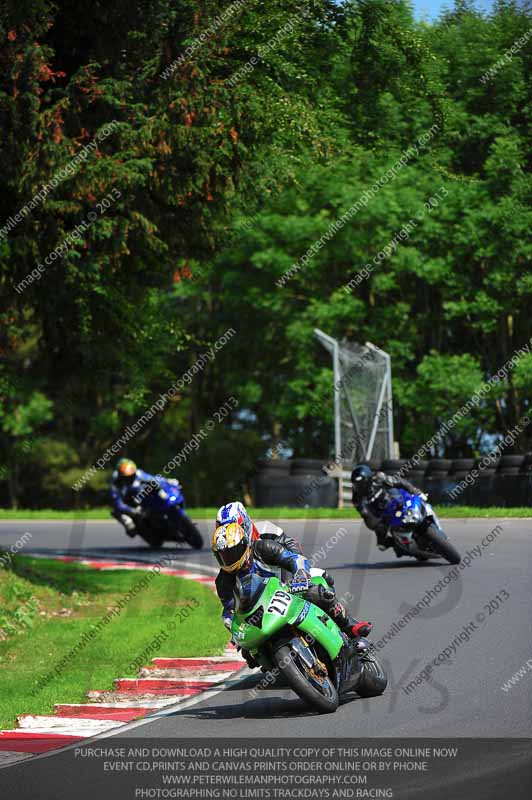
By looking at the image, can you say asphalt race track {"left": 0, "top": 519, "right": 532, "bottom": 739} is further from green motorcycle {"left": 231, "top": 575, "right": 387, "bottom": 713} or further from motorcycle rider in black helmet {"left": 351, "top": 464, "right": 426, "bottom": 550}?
motorcycle rider in black helmet {"left": 351, "top": 464, "right": 426, "bottom": 550}

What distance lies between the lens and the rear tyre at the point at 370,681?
8289 mm

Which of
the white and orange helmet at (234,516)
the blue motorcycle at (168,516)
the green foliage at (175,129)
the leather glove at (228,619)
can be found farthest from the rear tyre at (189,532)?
the white and orange helmet at (234,516)

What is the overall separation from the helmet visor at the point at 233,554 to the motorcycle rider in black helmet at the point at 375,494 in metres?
8.00

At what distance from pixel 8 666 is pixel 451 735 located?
5.90m

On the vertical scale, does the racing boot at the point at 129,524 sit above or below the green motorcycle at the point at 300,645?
below

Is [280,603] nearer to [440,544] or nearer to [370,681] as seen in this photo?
[370,681]

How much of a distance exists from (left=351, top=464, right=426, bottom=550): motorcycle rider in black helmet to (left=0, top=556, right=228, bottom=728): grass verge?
236 cm

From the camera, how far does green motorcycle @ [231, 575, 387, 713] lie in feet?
25.5

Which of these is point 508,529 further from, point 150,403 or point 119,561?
point 150,403

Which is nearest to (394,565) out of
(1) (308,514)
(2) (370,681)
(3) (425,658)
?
(3) (425,658)

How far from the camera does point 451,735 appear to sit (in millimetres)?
6863

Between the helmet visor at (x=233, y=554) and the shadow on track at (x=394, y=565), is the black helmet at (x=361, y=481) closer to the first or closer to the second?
the shadow on track at (x=394, y=565)

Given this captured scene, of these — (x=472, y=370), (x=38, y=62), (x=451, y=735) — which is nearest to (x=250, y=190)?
(x=38, y=62)

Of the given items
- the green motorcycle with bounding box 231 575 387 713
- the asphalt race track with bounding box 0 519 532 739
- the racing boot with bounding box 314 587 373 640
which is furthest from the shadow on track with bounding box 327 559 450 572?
the green motorcycle with bounding box 231 575 387 713
